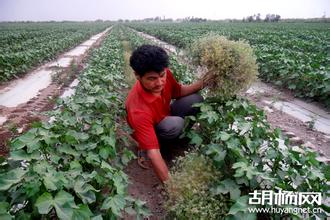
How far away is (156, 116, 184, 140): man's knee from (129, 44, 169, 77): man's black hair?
606 mm

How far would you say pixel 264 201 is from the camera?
2.18m

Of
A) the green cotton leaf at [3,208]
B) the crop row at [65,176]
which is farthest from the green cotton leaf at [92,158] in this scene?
the green cotton leaf at [3,208]

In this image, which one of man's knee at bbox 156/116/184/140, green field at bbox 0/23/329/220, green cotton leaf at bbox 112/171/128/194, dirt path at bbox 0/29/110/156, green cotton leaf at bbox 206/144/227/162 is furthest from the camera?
dirt path at bbox 0/29/110/156

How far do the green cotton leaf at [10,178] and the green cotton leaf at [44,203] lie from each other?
22cm

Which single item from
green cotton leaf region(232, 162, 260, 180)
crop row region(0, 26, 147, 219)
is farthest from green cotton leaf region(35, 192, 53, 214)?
green cotton leaf region(232, 162, 260, 180)

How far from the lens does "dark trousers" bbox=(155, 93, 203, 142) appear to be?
343 centimetres

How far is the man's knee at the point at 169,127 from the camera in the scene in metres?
3.43

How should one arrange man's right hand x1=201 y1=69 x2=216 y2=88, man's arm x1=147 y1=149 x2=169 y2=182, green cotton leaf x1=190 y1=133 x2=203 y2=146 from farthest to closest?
man's right hand x1=201 y1=69 x2=216 y2=88
green cotton leaf x1=190 y1=133 x2=203 y2=146
man's arm x1=147 y1=149 x2=169 y2=182

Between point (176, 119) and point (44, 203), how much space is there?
75.5 inches

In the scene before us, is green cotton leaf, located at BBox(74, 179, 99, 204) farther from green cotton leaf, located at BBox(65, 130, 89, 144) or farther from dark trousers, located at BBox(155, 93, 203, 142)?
dark trousers, located at BBox(155, 93, 203, 142)

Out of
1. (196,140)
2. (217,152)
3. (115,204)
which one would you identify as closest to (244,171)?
(217,152)

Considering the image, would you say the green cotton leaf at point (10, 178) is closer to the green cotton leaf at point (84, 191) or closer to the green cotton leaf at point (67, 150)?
the green cotton leaf at point (84, 191)

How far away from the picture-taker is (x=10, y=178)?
193cm

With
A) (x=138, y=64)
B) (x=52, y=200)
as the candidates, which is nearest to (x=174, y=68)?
(x=138, y=64)
